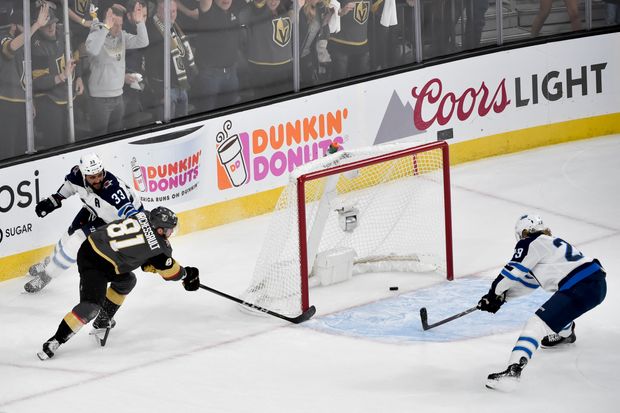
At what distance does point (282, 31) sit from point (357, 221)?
2095mm

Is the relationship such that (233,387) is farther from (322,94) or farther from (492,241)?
(322,94)

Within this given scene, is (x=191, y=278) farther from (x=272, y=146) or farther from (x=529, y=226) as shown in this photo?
(x=272, y=146)

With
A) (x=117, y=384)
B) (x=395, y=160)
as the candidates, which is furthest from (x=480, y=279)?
(x=117, y=384)

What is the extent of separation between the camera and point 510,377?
7656mm

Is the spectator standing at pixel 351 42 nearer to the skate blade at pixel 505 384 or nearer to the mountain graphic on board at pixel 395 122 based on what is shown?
the mountain graphic on board at pixel 395 122

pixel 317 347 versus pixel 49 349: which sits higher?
pixel 49 349

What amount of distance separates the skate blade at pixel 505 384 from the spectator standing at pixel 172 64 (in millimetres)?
3813

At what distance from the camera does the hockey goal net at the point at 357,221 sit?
909cm

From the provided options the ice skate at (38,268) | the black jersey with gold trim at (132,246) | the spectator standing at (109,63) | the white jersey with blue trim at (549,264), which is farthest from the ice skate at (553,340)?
the spectator standing at (109,63)

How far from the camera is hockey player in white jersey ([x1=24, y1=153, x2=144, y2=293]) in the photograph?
9047 mm

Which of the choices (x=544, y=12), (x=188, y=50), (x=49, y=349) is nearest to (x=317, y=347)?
(x=49, y=349)

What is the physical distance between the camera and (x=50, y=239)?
9883 mm

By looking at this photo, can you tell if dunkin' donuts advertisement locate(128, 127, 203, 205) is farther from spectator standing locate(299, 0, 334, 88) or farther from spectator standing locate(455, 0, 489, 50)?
spectator standing locate(455, 0, 489, 50)

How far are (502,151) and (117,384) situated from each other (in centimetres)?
532
